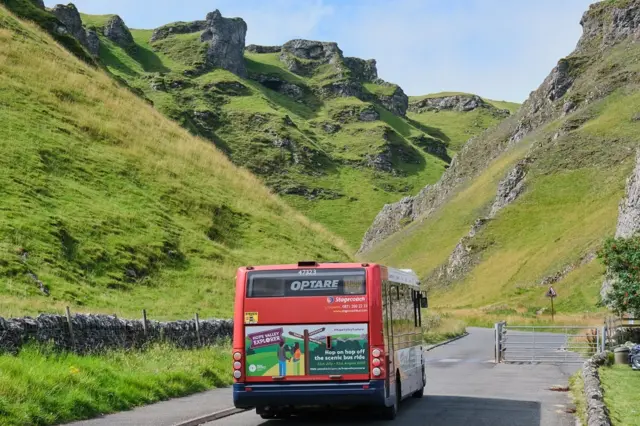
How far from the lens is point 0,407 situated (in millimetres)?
12711

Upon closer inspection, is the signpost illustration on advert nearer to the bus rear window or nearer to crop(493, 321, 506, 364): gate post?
the bus rear window

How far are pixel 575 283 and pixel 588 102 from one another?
57.5 meters

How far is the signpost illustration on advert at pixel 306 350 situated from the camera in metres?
15.3

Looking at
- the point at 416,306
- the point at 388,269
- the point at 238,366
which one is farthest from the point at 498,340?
the point at 238,366

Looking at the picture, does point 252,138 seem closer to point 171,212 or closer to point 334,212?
point 334,212

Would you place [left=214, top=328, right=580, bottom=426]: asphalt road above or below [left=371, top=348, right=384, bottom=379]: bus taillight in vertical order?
below

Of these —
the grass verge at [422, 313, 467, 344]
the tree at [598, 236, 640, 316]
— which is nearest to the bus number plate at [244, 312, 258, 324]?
the tree at [598, 236, 640, 316]

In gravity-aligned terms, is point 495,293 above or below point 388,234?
below

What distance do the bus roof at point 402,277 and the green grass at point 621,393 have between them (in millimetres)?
4873

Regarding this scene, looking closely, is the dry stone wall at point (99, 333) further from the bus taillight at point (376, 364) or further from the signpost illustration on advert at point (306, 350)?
the bus taillight at point (376, 364)

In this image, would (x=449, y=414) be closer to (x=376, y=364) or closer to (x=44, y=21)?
(x=376, y=364)

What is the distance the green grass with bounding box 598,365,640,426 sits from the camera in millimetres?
15680

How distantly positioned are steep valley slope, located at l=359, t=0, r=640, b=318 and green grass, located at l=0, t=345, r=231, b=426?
67.1 m

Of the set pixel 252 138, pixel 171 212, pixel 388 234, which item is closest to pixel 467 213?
pixel 388 234
